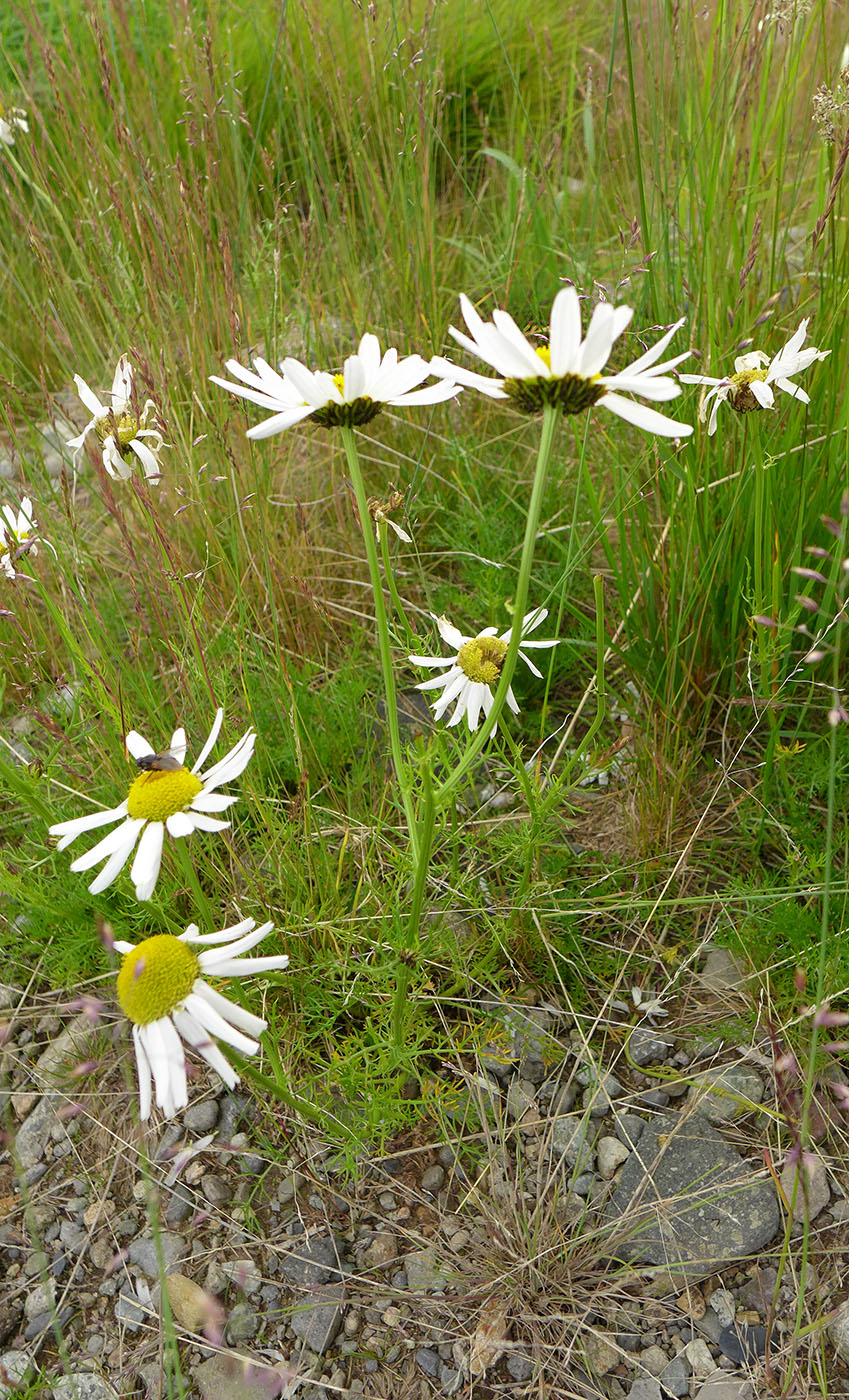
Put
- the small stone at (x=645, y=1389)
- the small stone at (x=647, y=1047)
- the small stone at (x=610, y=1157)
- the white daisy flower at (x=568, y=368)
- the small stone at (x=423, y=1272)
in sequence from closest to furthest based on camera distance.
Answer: the white daisy flower at (x=568, y=368) → the small stone at (x=645, y=1389) → the small stone at (x=423, y=1272) → the small stone at (x=610, y=1157) → the small stone at (x=647, y=1047)

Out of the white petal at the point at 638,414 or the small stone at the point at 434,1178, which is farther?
the small stone at the point at 434,1178

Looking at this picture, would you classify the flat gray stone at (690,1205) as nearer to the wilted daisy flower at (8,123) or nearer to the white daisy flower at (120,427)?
the white daisy flower at (120,427)

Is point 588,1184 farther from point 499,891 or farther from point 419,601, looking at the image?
point 419,601

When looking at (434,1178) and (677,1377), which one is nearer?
(677,1377)

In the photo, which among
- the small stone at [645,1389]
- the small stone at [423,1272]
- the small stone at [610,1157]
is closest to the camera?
the small stone at [645,1389]

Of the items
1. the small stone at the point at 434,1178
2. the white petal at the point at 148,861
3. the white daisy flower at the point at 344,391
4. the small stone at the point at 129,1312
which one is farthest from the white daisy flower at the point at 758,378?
the small stone at the point at 129,1312

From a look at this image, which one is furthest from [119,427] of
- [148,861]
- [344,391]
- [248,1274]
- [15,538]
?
[248,1274]

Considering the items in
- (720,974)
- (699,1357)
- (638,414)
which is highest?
(638,414)

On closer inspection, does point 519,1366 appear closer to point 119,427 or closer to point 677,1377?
point 677,1377
